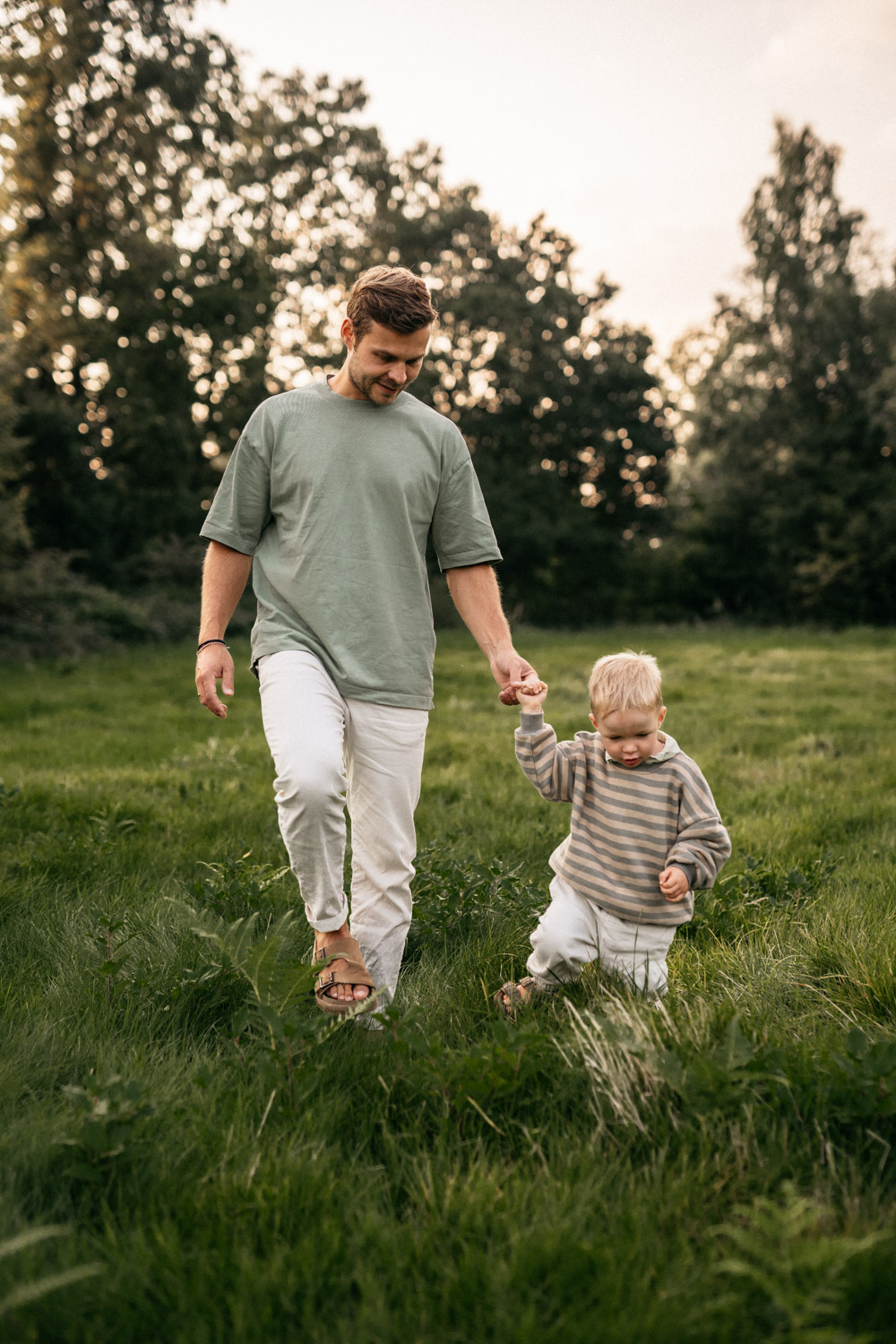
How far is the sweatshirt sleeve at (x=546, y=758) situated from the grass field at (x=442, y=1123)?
674mm

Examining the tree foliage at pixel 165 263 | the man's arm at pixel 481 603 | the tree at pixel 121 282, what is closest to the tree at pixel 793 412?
the tree foliage at pixel 165 263

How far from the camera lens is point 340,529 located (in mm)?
3318

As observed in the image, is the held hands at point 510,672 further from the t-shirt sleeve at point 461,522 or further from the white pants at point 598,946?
the white pants at point 598,946

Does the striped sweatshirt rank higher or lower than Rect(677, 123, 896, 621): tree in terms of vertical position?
lower

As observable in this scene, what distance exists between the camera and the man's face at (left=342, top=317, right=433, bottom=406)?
10.5 ft

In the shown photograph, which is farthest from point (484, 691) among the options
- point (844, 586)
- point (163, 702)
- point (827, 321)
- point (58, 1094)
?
point (827, 321)

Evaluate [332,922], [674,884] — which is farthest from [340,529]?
[674,884]

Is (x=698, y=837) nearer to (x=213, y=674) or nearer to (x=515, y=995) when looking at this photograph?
(x=515, y=995)

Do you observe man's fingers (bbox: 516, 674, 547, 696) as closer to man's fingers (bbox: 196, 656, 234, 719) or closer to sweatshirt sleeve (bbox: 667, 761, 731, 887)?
sweatshirt sleeve (bbox: 667, 761, 731, 887)

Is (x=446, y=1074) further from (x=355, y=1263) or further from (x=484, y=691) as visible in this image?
(x=484, y=691)

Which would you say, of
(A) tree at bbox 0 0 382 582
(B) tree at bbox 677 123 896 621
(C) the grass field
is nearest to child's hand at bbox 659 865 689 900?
(C) the grass field

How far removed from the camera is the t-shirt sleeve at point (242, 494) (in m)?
3.39

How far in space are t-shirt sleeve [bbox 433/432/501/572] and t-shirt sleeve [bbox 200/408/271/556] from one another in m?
0.67

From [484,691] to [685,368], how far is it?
1506 inches
